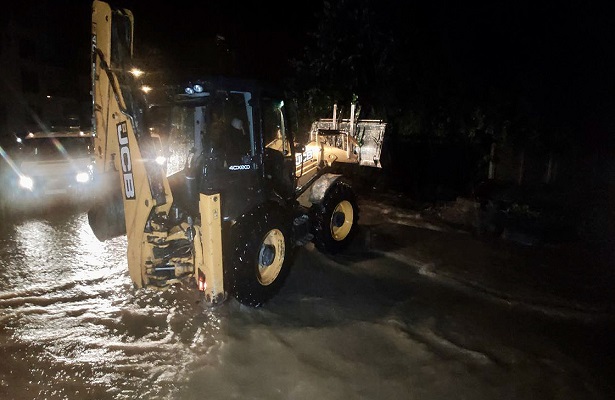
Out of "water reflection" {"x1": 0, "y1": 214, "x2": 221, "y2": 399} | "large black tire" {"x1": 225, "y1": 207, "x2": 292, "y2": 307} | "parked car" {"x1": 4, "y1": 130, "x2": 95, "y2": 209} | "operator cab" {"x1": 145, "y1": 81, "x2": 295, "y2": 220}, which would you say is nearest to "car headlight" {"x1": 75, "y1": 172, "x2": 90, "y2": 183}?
"parked car" {"x1": 4, "y1": 130, "x2": 95, "y2": 209}

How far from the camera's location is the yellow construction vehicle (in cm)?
443

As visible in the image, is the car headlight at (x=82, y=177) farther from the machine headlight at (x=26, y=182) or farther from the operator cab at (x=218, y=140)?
the operator cab at (x=218, y=140)

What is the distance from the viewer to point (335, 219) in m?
7.64

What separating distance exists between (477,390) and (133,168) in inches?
159

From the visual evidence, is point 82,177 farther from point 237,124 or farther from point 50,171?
point 237,124

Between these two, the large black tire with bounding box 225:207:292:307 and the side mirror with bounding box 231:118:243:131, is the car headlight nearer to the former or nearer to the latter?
the side mirror with bounding box 231:118:243:131

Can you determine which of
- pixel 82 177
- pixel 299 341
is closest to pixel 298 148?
pixel 299 341

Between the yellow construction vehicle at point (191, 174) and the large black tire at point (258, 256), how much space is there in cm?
1

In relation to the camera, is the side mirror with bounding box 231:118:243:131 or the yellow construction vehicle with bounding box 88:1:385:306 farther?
the side mirror with bounding box 231:118:243:131

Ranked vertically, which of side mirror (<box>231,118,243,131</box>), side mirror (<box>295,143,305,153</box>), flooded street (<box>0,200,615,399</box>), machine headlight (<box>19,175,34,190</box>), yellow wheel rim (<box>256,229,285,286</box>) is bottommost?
flooded street (<box>0,200,615,399</box>)

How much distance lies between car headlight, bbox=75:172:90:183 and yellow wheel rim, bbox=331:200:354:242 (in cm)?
644

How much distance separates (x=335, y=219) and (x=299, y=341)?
133 inches

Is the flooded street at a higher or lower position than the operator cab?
lower

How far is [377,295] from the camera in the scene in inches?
228
